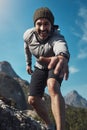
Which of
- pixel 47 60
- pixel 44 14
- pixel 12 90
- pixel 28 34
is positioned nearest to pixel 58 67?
pixel 47 60

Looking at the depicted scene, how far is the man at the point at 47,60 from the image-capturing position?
5.46 m

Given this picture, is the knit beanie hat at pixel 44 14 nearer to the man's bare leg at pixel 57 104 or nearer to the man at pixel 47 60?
the man at pixel 47 60

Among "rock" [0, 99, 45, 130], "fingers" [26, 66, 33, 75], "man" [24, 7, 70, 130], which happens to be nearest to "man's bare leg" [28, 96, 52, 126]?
"man" [24, 7, 70, 130]

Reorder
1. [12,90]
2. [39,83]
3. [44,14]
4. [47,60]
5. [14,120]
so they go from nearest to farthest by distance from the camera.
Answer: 1. [47,60]
2. [44,14]
3. [39,83]
4. [14,120]
5. [12,90]

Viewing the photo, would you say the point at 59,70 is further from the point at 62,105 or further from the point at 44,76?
the point at 44,76

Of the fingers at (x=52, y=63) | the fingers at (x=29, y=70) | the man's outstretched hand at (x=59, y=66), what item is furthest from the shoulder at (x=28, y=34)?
the fingers at (x=52, y=63)

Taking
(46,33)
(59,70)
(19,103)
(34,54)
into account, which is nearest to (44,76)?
(34,54)

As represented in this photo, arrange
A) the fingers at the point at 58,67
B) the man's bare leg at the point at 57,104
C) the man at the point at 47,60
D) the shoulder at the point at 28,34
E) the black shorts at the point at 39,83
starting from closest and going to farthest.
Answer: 1. the fingers at the point at 58,67
2. the man at the point at 47,60
3. the man's bare leg at the point at 57,104
4. the shoulder at the point at 28,34
5. the black shorts at the point at 39,83

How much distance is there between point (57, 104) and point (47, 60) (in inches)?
54.1

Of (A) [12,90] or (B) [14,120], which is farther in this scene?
(A) [12,90]

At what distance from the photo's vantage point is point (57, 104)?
6.41 m

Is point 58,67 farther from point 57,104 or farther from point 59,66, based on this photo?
point 57,104

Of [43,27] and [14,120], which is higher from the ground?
[43,27]

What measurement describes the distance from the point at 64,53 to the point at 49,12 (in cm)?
156
